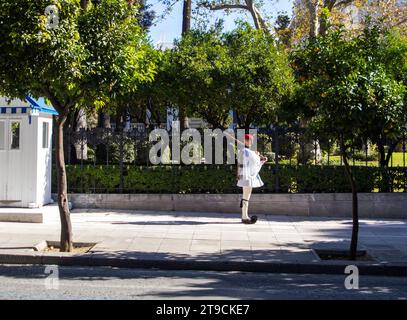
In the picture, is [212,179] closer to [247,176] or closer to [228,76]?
[247,176]

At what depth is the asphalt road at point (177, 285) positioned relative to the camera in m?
6.60

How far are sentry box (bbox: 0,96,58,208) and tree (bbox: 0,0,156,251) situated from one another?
385 centimetres

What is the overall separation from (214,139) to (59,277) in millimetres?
7657

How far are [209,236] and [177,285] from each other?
3.31m

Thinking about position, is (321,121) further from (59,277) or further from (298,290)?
(59,277)

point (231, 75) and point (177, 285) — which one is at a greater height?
point (231, 75)

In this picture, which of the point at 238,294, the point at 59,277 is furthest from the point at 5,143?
the point at 238,294

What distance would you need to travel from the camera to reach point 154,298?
253 inches

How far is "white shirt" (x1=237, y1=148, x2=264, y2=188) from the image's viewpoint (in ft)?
40.0

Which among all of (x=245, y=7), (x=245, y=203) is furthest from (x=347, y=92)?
(x=245, y=7)

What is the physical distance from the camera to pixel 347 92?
822cm

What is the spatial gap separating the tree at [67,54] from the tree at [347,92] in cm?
287

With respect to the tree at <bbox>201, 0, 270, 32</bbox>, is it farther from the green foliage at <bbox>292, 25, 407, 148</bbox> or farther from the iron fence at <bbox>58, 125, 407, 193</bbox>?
the green foliage at <bbox>292, 25, 407, 148</bbox>

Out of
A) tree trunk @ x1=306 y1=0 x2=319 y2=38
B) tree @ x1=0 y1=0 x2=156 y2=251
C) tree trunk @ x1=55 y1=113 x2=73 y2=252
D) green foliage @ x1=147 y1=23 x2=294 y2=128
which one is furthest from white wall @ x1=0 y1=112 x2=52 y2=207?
tree trunk @ x1=306 y1=0 x2=319 y2=38
